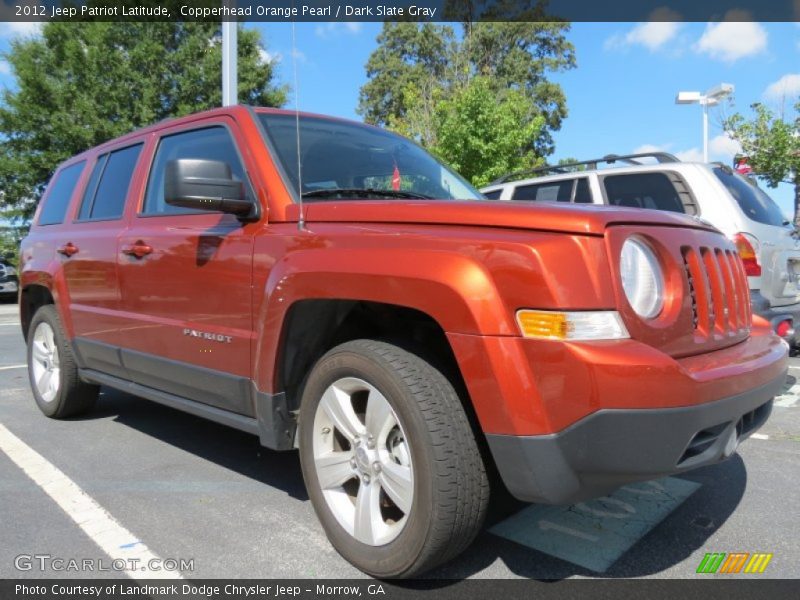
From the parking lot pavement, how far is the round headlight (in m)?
1.05

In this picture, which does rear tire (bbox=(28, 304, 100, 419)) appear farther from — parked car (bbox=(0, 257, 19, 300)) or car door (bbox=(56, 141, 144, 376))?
parked car (bbox=(0, 257, 19, 300))

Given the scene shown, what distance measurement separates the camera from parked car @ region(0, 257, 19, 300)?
18.8m

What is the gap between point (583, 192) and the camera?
21.5 feet

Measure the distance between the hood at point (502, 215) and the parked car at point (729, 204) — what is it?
2.47 metres

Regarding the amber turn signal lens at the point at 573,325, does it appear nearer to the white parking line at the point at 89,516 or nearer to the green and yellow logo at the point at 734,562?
the green and yellow logo at the point at 734,562

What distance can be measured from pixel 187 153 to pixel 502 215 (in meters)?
2.10

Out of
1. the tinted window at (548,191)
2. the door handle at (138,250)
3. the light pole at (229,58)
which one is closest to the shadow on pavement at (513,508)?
the door handle at (138,250)

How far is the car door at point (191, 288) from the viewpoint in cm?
279

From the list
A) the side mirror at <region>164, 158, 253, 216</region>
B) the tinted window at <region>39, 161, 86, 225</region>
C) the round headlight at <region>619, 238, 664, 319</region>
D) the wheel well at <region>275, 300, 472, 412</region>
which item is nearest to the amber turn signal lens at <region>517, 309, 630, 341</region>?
the round headlight at <region>619, 238, 664, 319</region>

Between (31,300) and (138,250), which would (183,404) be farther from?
(31,300)

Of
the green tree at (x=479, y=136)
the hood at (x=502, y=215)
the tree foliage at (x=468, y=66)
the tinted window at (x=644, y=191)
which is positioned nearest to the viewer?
the hood at (x=502, y=215)

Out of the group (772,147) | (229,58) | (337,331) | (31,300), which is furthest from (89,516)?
(772,147)

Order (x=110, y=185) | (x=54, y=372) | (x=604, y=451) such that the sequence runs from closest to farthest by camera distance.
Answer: (x=604, y=451) < (x=110, y=185) < (x=54, y=372)

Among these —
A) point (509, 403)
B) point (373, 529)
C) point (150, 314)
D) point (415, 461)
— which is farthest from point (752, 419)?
point (150, 314)
